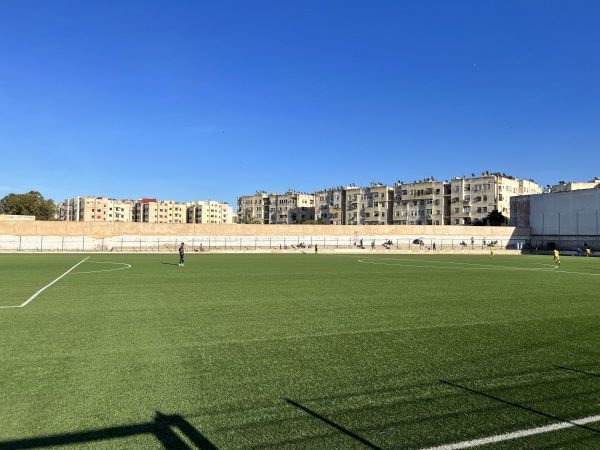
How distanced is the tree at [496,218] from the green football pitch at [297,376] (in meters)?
105

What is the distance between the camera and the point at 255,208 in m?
180

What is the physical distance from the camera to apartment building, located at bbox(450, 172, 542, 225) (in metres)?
116

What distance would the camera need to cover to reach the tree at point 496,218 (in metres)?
111

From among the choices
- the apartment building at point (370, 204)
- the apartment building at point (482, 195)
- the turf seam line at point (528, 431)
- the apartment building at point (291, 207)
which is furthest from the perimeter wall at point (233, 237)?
the apartment building at point (291, 207)

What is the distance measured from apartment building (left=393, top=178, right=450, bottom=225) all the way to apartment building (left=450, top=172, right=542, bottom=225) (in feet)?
8.51

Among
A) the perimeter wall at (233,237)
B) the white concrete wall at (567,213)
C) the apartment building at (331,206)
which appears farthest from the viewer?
the apartment building at (331,206)

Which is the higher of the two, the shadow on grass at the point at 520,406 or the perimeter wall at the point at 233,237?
the perimeter wall at the point at 233,237

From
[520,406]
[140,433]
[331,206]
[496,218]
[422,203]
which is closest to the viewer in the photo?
[140,433]

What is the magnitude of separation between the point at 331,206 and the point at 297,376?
14878cm

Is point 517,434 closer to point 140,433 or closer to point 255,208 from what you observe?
point 140,433

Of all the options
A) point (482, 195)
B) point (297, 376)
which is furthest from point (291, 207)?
→ point (297, 376)

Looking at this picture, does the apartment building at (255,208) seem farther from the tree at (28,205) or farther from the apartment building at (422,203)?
the tree at (28,205)

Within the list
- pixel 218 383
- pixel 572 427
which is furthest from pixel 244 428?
pixel 572 427

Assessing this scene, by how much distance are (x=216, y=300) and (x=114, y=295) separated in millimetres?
4145
